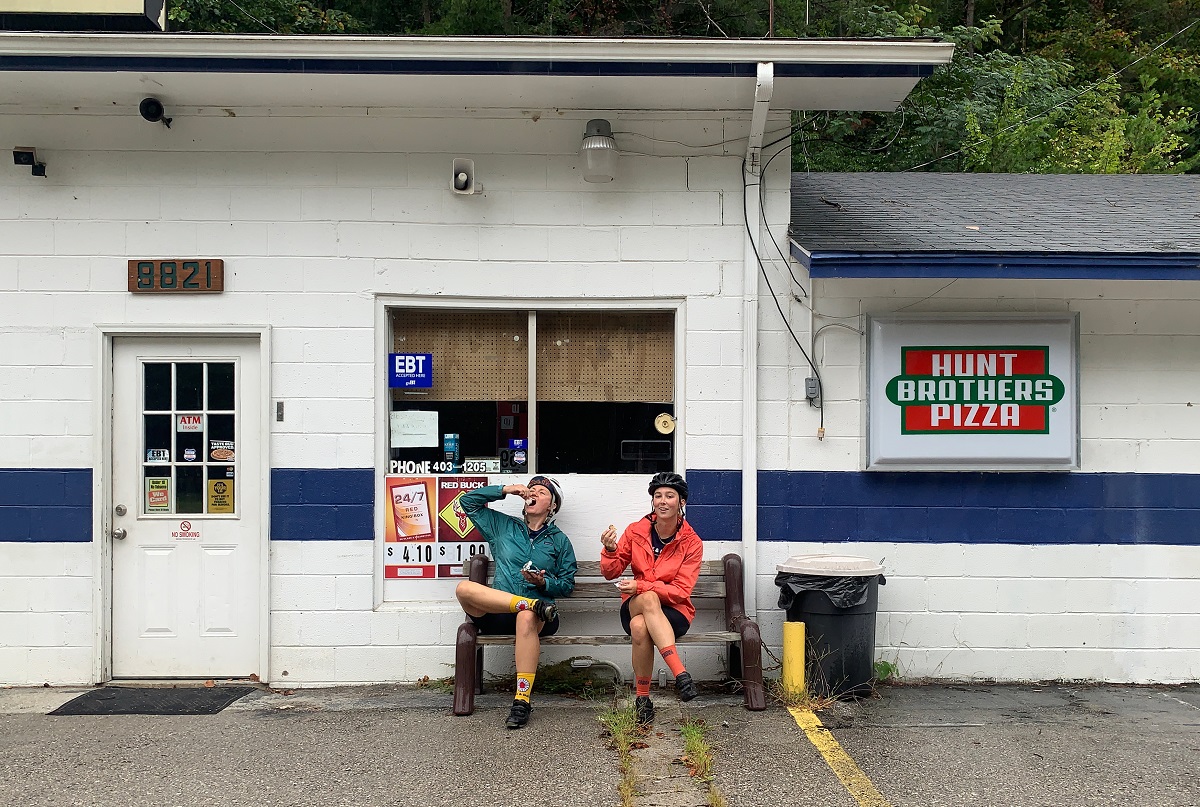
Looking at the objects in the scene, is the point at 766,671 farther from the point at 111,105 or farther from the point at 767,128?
the point at 111,105

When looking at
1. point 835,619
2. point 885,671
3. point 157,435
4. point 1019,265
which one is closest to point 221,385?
point 157,435

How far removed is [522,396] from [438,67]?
211cm

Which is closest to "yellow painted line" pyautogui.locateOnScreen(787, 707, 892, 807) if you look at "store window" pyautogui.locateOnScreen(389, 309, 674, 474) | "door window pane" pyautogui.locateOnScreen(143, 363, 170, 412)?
"store window" pyautogui.locateOnScreen(389, 309, 674, 474)

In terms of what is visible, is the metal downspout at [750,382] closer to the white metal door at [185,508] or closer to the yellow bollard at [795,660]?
the yellow bollard at [795,660]

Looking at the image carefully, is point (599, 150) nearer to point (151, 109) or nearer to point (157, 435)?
point (151, 109)

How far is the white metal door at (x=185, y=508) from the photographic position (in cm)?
641

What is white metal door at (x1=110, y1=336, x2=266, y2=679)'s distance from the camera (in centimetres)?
641

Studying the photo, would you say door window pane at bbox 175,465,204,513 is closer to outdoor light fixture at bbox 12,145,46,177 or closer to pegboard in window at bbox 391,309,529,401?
pegboard in window at bbox 391,309,529,401

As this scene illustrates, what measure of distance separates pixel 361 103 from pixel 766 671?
176 inches

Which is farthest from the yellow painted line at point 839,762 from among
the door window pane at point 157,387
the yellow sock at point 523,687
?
the door window pane at point 157,387

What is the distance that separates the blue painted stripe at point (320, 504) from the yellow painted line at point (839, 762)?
292 centimetres

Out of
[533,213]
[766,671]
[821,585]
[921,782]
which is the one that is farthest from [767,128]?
[921,782]

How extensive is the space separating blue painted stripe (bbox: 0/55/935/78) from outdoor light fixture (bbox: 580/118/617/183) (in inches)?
17.3

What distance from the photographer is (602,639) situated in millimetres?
5840
